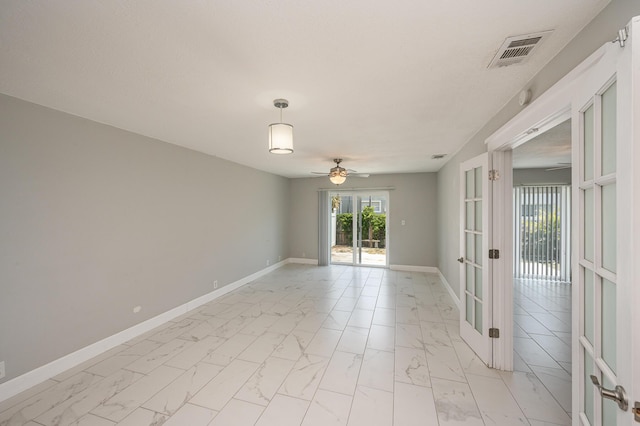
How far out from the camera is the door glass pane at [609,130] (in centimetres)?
92

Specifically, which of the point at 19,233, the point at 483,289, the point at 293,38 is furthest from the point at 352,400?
the point at 19,233

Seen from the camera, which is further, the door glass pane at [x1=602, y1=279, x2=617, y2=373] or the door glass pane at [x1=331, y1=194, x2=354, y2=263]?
the door glass pane at [x1=331, y1=194, x2=354, y2=263]

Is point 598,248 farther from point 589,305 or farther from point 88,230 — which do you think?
point 88,230

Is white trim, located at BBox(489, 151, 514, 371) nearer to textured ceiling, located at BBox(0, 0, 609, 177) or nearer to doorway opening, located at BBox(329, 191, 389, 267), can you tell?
textured ceiling, located at BBox(0, 0, 609, 177)

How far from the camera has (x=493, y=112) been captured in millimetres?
2453

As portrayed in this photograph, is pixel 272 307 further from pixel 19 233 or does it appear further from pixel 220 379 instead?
pixel 19 233

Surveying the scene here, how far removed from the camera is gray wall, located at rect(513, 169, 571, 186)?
18.4ft

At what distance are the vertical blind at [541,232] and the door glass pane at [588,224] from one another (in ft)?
18.4

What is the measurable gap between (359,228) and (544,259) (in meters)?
4.26

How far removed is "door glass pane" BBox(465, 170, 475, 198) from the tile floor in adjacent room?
5.67ft

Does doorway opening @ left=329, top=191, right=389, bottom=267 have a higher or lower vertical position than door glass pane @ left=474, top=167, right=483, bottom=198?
lower

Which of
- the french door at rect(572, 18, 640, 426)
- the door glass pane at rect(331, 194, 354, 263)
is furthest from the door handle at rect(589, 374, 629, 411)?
the door glass pane at rect(331, 194, 354, 263)

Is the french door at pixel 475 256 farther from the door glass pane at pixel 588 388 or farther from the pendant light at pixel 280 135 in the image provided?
the pendant light at pixel 280 135

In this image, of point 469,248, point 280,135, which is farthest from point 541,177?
point 280,135
